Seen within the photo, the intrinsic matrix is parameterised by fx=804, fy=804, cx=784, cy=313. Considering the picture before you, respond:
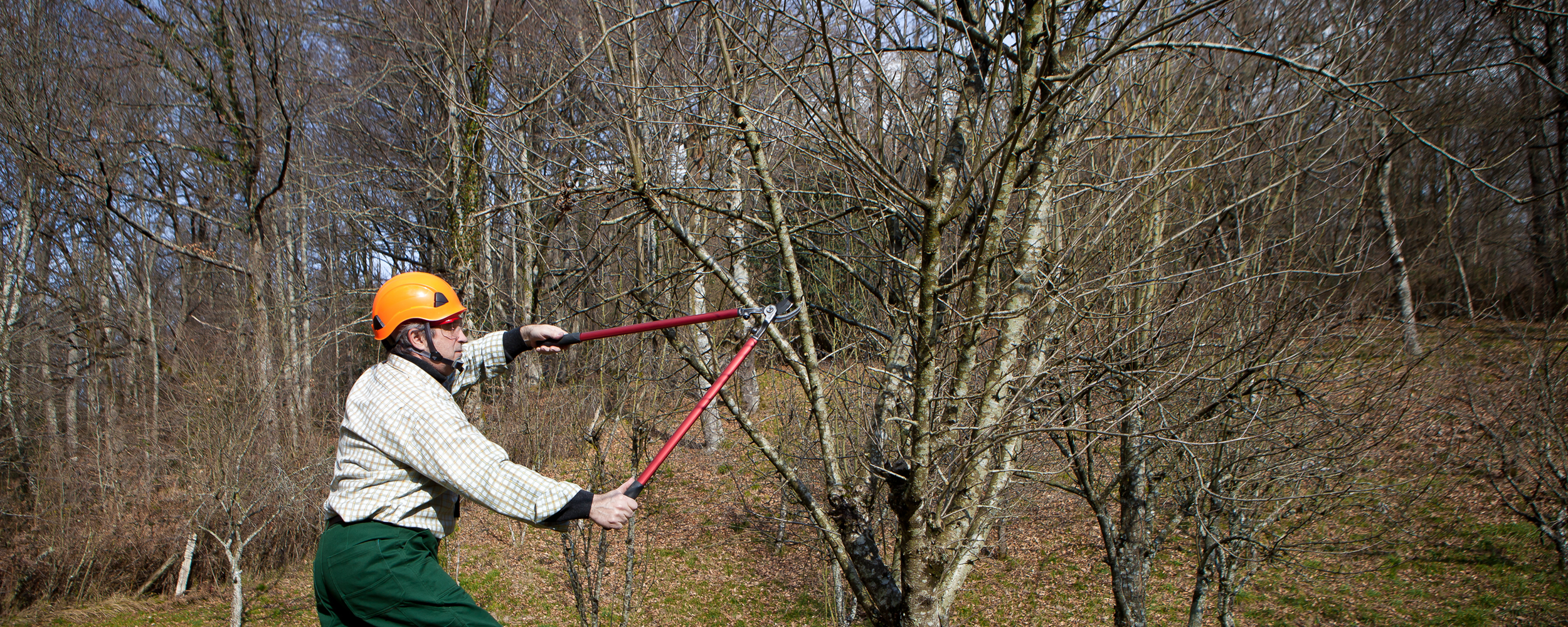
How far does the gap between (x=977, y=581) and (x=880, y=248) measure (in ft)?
33.8

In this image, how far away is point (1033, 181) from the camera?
4355mm

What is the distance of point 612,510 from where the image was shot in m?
2.90

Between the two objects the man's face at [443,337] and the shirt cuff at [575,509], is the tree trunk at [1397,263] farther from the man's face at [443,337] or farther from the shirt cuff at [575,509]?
the man's face at [443,337]

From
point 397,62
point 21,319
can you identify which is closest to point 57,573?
point 21,319

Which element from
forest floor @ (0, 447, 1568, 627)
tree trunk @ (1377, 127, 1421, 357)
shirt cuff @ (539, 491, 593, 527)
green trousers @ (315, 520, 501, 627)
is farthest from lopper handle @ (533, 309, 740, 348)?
forest floor @ (0, 447, 1568, 627)

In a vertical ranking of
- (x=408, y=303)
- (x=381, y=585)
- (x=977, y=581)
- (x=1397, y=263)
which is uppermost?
(x=1397, y=263)

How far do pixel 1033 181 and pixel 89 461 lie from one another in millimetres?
17937

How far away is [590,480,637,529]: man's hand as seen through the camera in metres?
2.88

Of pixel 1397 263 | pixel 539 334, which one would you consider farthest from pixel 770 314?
pixel 1397 263

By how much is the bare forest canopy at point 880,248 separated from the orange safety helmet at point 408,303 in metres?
0.99

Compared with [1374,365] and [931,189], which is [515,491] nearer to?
[931,189]

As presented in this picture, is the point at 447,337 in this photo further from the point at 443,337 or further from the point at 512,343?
the point at 512,343

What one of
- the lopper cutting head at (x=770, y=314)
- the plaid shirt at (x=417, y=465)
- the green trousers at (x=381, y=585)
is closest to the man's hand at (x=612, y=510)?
the plaid shirt at (x=417, y=465)

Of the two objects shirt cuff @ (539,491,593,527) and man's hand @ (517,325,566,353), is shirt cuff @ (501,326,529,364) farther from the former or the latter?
shirt cuff @ (539,491,593,527)
